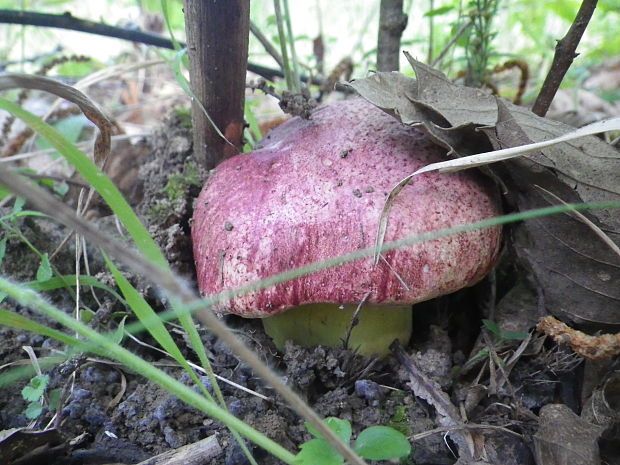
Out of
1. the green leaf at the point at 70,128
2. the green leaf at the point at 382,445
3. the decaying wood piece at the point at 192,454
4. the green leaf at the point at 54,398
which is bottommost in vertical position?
the decaying wood piece at the point at 192,454

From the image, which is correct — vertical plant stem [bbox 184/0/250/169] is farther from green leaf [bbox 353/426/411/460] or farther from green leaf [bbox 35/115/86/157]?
green leaf [bbox 353/426/411/460]

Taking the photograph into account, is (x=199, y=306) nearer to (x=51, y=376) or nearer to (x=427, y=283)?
(x=427, y=283)

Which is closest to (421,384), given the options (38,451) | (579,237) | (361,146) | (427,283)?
(427,283)

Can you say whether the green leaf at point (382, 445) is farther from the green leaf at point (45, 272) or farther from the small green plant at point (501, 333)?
the green leaf at point (45, 272)

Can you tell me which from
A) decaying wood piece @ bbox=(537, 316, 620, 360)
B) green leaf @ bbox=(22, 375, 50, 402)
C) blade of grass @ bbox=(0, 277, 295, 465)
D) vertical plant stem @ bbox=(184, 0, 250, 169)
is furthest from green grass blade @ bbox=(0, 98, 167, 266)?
decaying wood piece @ bbox=(537, 316, 620, 360)

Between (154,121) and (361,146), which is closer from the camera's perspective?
(361,146)

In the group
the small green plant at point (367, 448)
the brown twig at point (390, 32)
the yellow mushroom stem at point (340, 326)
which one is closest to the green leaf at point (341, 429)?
the small green plant at point (367, 448)
